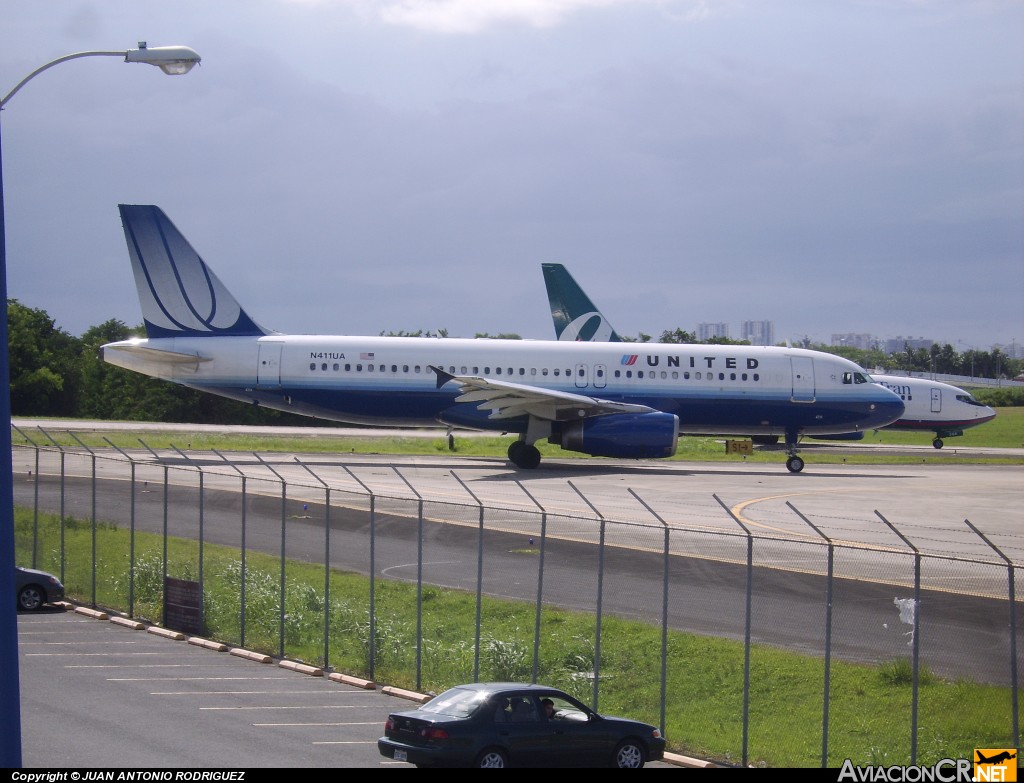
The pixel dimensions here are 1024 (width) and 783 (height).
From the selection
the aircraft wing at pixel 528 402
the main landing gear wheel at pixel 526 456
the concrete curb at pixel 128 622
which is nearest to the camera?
the concrete curb at pixel 128 622

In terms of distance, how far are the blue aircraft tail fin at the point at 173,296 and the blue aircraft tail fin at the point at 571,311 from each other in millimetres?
29792

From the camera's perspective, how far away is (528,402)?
38.2 metres

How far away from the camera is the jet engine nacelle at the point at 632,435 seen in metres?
37.5

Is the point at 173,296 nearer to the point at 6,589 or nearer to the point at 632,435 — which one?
the point at 632,435

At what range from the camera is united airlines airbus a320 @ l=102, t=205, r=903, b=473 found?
131 feet

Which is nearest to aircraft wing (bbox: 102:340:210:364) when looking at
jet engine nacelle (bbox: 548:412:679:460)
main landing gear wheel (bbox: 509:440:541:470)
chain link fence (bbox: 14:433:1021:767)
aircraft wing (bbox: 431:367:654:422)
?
aircraft wing (bbox: 431:367:654:422)

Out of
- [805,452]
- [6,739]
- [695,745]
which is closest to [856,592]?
[695,745]

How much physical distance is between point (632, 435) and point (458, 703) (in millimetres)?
26633

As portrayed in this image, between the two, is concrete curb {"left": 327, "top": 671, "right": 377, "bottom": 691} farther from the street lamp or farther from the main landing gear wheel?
the main landing gear wheel

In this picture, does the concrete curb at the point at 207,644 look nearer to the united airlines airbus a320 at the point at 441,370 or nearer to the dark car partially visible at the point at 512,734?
the dark car partially visible at the point at 512,734

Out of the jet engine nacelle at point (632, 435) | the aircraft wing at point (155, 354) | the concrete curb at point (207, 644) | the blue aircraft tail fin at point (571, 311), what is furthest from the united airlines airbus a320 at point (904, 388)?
the concrete curb at point (207, 644)

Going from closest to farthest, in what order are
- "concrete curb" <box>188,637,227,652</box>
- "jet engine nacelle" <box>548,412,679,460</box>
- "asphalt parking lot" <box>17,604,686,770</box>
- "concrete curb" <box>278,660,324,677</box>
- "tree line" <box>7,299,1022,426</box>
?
1. "asphalt parking lot" <box>17,604,686,770</box>
2. "concrete curb" <box>278,660,324,677</box>
3. "concrete curb" <box>188,637,227,652</box>
4. "jet engine nacelle" <box>548,412,679,460</box>
5. "tree line" <box>7,299,1022,426</box>

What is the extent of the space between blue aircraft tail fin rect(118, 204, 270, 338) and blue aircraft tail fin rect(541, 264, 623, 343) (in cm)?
2979

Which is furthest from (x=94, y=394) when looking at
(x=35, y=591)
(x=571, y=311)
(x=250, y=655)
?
(x=250, y=655)
